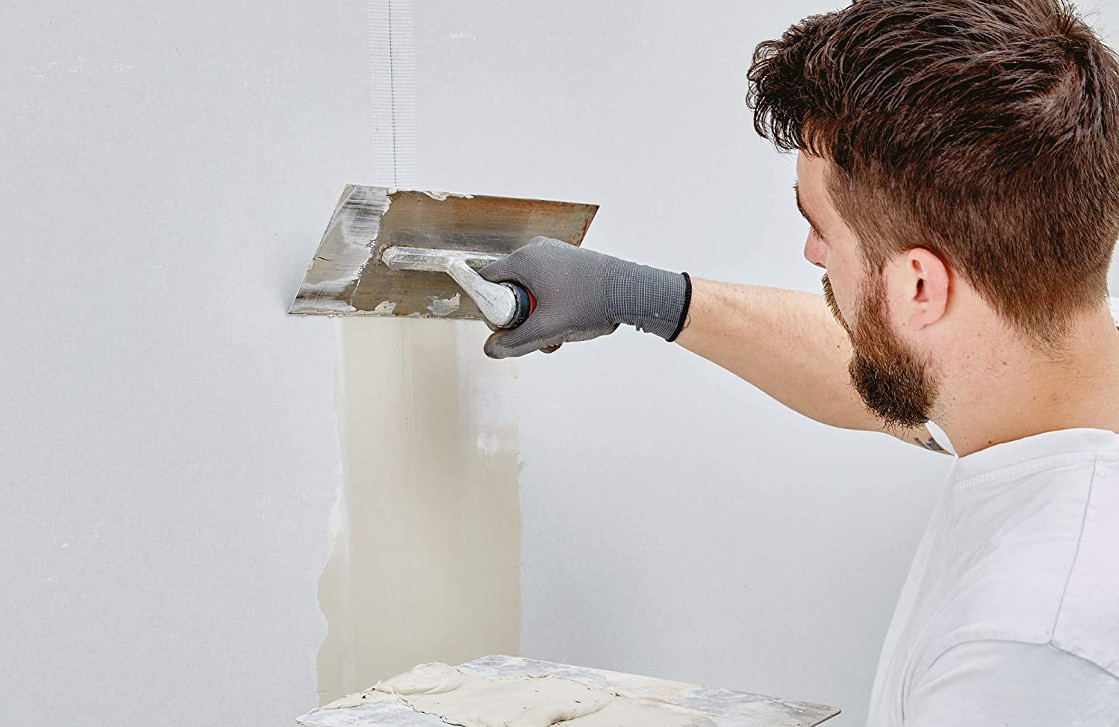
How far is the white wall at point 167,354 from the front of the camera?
3.97 ft

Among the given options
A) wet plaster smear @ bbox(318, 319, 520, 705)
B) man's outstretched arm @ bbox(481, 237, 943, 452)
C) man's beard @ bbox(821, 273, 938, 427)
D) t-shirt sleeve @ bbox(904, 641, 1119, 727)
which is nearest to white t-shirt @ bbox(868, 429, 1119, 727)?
t-shirt sleeve @ bbox(904, 641, 1119, 727)

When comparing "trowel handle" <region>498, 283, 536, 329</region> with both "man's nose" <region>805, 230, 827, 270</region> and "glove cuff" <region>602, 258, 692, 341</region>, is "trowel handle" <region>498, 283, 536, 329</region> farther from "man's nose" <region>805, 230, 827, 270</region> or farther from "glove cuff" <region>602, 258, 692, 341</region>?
"man's nose" <region>805, 230, 827, 270</region>

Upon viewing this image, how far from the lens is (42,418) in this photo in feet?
4.00

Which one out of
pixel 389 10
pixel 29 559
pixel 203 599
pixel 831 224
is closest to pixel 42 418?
pixel 29 559

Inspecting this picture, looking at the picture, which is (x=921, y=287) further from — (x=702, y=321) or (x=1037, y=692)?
(x=702, y=321)

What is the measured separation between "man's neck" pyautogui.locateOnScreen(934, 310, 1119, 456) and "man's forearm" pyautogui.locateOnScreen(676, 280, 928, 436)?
0.51 meters

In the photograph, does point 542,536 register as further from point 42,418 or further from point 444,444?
point 42,418

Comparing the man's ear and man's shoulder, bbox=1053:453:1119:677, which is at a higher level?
the man's ear

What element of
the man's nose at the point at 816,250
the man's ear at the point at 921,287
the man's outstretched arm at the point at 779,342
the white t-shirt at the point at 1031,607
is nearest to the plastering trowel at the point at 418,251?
the man's outstretched arm at the point at 779,342

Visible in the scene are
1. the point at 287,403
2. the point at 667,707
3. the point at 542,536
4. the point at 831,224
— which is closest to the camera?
the point at 831,224

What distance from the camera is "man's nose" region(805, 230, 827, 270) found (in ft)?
3.76

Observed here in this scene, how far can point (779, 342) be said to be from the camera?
156 centimetres

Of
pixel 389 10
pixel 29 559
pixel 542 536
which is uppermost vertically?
pixel 389 10

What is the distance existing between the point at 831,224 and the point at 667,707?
2.10 feet
